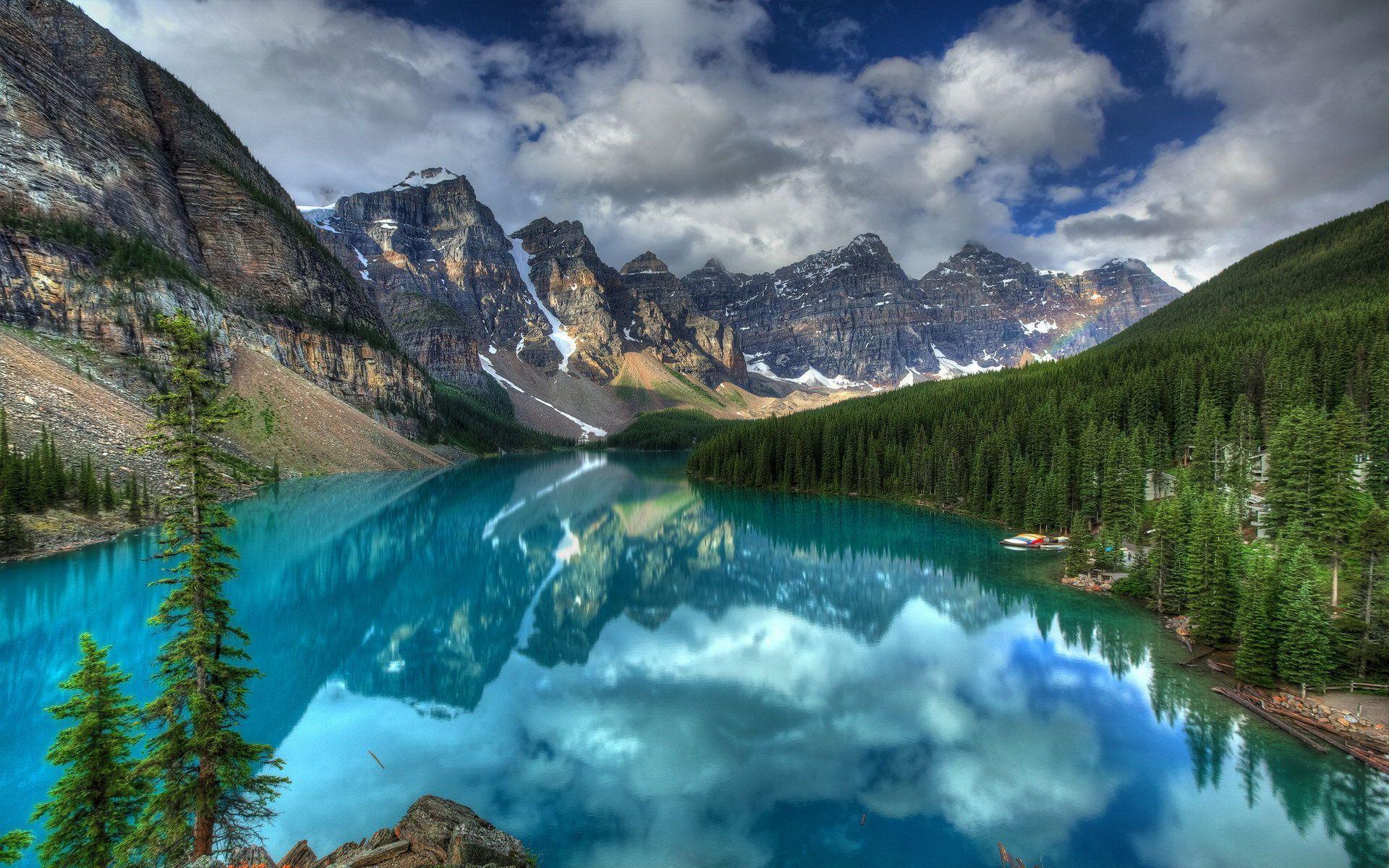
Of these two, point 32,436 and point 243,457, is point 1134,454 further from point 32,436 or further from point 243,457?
point 243,457

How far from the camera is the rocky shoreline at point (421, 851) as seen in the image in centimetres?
909

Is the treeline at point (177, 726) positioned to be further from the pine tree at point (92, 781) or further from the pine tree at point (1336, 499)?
the pine tree at point (1336, 499)

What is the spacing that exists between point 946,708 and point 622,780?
1056cm

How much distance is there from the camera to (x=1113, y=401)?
184 ft

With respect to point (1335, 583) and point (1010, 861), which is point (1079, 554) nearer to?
point (1335, 583)

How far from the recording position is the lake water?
12672mm

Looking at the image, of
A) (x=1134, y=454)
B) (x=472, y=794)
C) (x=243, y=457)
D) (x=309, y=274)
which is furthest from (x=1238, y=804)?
(x=309, y=274)

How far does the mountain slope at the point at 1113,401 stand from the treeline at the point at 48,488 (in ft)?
215

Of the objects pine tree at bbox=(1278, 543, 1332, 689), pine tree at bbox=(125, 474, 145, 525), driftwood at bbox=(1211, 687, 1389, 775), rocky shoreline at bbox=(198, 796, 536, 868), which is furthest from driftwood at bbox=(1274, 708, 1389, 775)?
pine tree at bbox=(125, 474, 145, 525)

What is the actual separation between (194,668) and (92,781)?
2.21 meters

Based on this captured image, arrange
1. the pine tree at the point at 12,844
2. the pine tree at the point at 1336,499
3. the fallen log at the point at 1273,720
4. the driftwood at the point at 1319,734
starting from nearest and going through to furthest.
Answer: the pine tree at the point at 12,844, the driftwood at the point at 1319,734, the fallen log at the point at 1273,720, the pine tree at the point at 1336,499

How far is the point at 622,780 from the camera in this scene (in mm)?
14625

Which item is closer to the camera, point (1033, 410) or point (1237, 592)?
point (1237, 592)

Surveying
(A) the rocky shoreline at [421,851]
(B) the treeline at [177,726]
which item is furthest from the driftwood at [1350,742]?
(B) the treeline at [177,726]
